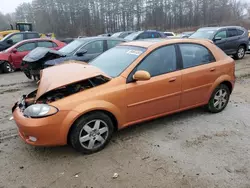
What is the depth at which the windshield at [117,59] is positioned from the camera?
3680 mm

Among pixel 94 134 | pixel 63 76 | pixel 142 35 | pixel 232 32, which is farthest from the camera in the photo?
pixel 142 35

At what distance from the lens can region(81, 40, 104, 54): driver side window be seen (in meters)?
7.59

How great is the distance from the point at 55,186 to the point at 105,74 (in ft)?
5.70

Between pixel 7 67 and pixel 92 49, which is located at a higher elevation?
pixel 92 49

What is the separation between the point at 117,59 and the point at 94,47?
3957 mm

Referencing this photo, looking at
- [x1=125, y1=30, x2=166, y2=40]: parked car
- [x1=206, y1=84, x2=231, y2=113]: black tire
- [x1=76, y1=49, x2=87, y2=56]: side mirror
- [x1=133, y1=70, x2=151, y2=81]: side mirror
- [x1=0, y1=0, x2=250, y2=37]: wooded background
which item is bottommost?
[x1=206, y1=84, x2=231, y2=113]: black tire

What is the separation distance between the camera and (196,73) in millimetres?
4137

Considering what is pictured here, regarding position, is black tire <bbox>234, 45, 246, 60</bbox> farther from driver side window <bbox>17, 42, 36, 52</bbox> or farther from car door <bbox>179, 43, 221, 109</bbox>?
driver side window <bbox>17, 42, 36, 52</bbox>

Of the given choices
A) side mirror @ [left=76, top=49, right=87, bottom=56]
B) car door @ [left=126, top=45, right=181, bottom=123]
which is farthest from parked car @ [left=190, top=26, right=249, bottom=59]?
car door @ [left=126, top=45, right=181, bottom=123]

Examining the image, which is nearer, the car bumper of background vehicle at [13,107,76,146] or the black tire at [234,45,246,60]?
the car bumper of background vehicle at [13,107,76,146]

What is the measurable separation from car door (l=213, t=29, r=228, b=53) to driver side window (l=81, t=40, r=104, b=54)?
5.61 meters

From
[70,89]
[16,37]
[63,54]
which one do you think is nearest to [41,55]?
[63,54]

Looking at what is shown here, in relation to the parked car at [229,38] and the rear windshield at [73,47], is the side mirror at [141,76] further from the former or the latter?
the parked car at [229,38]

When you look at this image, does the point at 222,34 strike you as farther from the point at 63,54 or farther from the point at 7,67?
the point at 7,67
